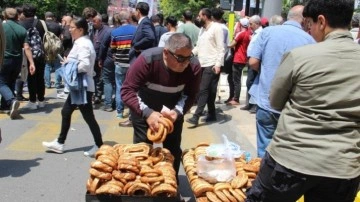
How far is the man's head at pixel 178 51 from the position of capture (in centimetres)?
382

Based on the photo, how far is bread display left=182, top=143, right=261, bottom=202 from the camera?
355cm

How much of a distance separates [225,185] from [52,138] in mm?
4080

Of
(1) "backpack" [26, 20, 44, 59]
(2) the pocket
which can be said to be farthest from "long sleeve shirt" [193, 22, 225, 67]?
(2) the pocket

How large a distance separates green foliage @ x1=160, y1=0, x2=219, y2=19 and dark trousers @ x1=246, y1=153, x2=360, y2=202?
1331 inches

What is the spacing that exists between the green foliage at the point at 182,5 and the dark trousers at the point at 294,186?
3380 cm

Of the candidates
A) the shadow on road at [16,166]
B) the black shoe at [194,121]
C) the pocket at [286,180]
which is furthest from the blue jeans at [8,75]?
the pocket at [286,180]

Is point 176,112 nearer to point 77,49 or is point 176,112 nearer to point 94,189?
point 94,189

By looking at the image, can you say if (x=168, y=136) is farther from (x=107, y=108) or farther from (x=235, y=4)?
(x=235, y=4)

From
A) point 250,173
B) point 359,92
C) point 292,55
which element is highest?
point 292,55

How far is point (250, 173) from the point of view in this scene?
394 centimetres

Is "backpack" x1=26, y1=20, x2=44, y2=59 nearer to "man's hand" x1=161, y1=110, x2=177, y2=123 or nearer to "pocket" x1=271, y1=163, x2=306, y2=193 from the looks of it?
"man's hand" x1=161, y1=110, x2=177, y2=123

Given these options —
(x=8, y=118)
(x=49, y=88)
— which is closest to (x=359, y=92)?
(x=8, y=118)

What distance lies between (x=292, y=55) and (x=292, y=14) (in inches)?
81.9

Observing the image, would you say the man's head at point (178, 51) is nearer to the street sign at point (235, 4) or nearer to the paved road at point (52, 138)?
the paved road at point (52, 138)
